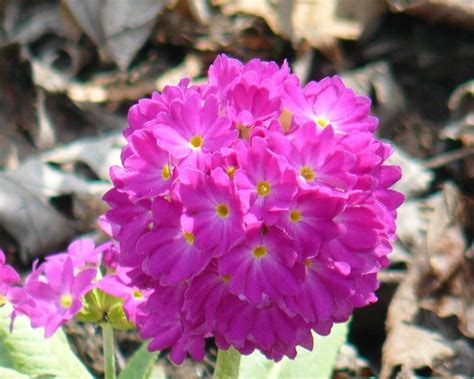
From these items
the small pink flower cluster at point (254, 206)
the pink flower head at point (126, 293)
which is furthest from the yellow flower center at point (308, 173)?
the pink flower head at point (126, 293)

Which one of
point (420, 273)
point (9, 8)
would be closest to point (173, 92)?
point (420, 273)

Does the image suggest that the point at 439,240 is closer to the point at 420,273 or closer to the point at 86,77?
the point at 420,273

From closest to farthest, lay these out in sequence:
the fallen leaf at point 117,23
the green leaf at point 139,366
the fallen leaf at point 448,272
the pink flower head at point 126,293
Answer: the pink flower head at point 126,293 < the green leaf at point 139,366 < the fallen leaf at point 448,272 < the fallen leaf at point 117,23

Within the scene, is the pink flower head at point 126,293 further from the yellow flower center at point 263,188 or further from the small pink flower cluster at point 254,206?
→ the yellow flower center at point 263,188

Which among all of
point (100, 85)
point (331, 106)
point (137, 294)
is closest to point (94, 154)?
point (100, 85)

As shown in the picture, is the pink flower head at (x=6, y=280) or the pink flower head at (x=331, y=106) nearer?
the pink flower head at (x=331, y=106)

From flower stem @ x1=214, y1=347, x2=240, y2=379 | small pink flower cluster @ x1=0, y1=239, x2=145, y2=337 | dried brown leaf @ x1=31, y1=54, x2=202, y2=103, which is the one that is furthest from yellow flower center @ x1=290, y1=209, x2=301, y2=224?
dried brown leaf @ x1=31, y1=54, x2=202, y2=103

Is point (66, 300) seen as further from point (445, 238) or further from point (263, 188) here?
point (445, 238)
